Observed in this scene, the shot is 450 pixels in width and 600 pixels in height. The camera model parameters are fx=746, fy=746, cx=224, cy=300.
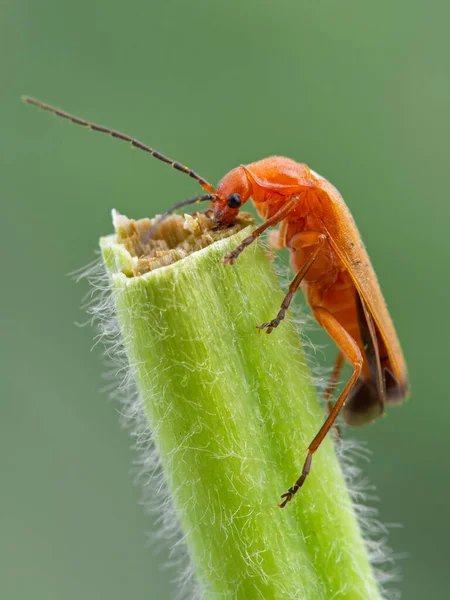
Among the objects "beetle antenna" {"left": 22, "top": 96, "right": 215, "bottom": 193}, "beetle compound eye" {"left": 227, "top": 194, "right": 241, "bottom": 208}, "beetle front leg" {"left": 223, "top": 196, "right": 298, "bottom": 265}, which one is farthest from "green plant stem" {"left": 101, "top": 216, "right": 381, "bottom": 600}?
"beetle antenna" {"left": 22, "top": 96, "right": 215, "bottom": 193}

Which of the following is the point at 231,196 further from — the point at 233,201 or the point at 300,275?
the point at 300,275

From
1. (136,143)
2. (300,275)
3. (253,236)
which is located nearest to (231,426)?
(253,236)

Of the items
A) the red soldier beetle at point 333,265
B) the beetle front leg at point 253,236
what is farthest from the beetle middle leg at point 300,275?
the beetle front leg at point 253,236

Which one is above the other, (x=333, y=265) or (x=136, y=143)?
(x=136, y=143)

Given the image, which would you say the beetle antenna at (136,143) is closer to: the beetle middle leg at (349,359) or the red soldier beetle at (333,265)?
the red soldier beetle at (333,265)

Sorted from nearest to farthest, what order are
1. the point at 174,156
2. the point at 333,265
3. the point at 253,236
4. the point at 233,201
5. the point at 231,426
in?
the point at 231,426, the point at 253,236, the point at 233,201, the point at 333,265, the point at 174,156

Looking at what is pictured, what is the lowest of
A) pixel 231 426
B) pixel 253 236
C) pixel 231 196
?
pixel 231 426

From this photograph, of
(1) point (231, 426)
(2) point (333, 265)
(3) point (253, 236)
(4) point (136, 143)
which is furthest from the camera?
(2) point (333, 265)
